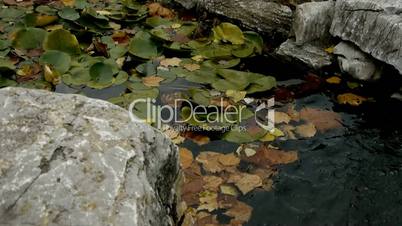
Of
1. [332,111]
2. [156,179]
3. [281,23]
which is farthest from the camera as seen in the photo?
[281,23]

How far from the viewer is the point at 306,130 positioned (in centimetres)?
384

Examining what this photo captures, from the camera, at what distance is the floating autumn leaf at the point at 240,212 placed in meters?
3.08

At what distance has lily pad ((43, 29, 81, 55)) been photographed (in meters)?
4.57

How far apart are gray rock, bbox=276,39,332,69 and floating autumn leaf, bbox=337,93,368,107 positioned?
1.57ft

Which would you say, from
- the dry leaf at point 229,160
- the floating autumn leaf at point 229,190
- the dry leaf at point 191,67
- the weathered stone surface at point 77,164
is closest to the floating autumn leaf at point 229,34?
the dry leaf at point 191,67

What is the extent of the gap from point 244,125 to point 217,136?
10.9 inches

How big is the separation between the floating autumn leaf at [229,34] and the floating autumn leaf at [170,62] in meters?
0.56

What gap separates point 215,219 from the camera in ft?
10.1

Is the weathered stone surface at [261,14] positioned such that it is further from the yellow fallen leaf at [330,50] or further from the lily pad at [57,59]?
the lily pad at [57,59]

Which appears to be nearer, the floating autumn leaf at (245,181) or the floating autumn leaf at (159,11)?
the floating autumn leaf at (245,181)

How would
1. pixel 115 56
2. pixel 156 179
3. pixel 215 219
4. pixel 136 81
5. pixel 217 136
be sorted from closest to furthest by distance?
pixel 156 179
pixel 215 219
pixel 217 136
pixel 136 81
pixel 115 56

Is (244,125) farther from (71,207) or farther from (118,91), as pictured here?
(71,207)

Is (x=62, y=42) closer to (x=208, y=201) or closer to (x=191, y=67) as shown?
(x=191, y=67)

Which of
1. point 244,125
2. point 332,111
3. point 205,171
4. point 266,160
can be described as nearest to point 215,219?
point 205,171
